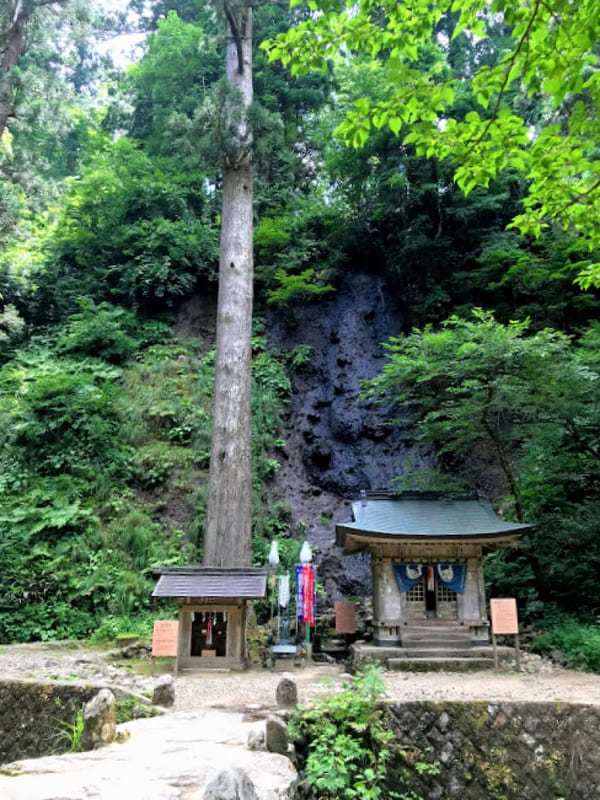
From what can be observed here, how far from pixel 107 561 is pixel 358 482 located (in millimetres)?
7219

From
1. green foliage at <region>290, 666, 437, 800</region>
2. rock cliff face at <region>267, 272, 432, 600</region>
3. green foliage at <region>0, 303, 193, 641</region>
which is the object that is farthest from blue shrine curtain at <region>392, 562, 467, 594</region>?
green foliage at <region>0, 303, 193, 641</region>

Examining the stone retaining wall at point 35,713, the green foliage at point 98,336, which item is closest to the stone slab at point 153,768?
the stone retaining wall at point 35,713

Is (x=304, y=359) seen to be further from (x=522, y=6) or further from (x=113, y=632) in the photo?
(x=522, y=6)

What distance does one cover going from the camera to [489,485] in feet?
50.9

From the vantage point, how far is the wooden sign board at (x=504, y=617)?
903 cm

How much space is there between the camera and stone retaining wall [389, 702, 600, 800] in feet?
19.9

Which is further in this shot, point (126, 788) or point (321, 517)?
point (321, 517)

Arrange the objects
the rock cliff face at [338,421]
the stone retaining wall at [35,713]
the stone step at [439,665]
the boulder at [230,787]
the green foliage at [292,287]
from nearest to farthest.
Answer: the boulder at [230,787]
the stone retaining wall at [35,713]
the stone step at [439,665]
the rock cliff face at [338,421]
the green foliage at [292,287]

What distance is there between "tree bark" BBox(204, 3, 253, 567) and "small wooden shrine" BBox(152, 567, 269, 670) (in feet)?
3.29

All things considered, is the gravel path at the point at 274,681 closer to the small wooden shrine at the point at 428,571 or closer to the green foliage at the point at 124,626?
the green foliage at the point at 124,626

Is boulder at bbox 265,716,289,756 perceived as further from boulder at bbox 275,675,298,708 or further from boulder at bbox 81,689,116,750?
boulder at bbox 81,689,116,750

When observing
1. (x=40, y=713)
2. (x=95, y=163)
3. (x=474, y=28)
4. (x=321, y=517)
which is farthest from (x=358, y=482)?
(x=95, y=163)

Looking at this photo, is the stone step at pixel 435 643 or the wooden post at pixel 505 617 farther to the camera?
the stone step at pixel 435 643

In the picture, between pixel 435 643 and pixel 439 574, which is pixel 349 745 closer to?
pixel 435 643
